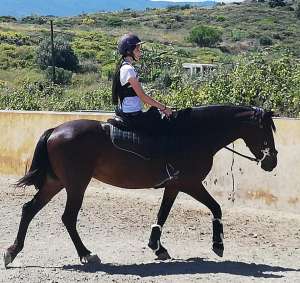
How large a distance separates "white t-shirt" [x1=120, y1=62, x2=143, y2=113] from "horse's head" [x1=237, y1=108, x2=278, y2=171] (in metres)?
1.10

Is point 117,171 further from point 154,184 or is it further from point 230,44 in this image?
point 230,44

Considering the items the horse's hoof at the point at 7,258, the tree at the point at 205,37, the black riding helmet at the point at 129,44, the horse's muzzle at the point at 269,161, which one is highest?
the black riding helmet at the point at 129,44

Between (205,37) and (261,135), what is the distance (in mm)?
58499

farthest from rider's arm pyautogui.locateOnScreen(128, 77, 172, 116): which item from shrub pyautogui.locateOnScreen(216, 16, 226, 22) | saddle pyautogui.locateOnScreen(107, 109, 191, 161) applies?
shrub pyautogui.locateOnScreen(216, 16, 226, 22)

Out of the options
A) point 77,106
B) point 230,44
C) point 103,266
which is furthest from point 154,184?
point 230,44

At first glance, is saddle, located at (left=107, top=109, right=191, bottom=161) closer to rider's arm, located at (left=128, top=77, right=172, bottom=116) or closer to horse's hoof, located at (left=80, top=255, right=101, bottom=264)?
rider's arm, located at (left=128, top=77, right=172, bottom=116)

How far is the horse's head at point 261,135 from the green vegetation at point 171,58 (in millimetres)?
4816

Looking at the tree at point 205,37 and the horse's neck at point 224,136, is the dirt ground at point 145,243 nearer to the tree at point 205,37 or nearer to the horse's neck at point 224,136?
the horse's neck at point 224,136

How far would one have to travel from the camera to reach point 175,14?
3563 inches

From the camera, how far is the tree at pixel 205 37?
6581 centimetres

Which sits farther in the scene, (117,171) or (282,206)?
(282,206)

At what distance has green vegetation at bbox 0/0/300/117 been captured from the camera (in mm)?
13523

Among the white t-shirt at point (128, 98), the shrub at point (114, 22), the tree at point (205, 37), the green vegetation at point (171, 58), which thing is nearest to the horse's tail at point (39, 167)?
the white t-shirt at point (128, 98)

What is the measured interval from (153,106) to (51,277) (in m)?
1.97
